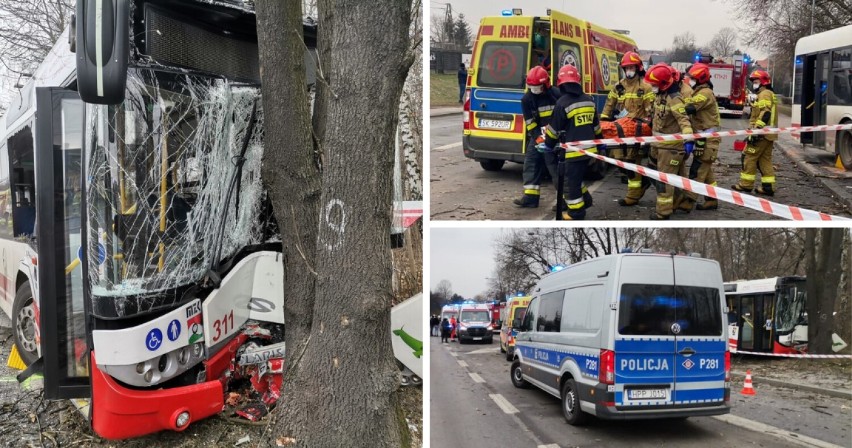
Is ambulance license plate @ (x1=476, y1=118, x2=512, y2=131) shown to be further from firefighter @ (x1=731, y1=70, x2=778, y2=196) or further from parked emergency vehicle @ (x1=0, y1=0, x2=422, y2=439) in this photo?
parked emergency vehicle @ (x1=0, y1=0, x2=422, y2=439)

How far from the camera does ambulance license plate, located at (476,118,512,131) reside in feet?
24.9

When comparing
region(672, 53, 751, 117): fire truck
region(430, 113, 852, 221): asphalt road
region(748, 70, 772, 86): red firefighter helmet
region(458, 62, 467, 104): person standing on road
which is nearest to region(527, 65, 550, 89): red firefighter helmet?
region(430, 113, 852, 221): asphalt road

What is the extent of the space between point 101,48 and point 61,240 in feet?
5.61

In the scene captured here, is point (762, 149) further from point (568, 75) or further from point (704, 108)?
point (568, 75)

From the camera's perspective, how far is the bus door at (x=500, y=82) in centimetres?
756

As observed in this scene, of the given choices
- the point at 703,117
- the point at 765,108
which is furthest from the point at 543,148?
the point at 765,108

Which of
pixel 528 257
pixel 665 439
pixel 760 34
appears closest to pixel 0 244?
pixel 528 257

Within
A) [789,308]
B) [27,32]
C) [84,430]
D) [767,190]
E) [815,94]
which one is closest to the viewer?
[84,430]

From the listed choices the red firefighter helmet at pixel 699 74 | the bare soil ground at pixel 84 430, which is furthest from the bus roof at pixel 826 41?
the bare soil ground at pixel 84 430

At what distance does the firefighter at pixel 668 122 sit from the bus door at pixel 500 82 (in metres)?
1.55

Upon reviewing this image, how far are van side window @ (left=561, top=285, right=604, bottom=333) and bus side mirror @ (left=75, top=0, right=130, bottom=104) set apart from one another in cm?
365

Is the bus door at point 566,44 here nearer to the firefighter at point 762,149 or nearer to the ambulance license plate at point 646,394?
the firefighter at point 762,149

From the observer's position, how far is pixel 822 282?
852cm

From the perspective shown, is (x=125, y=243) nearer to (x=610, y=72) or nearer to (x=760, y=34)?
(x=610, y=72)
